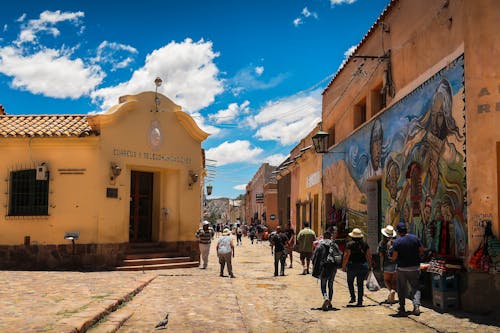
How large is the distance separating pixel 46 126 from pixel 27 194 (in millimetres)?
2176

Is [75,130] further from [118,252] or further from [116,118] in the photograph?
[118,252]

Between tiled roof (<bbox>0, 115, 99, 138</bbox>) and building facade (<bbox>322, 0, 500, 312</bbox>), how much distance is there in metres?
8.49

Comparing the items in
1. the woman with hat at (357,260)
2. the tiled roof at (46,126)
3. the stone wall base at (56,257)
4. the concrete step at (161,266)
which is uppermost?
the tiled roof at (46,126)

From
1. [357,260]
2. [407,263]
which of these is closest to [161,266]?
[357,260]

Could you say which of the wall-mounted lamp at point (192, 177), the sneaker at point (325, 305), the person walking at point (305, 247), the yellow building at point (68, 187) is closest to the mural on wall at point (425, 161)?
the person walking at point (305, 247)

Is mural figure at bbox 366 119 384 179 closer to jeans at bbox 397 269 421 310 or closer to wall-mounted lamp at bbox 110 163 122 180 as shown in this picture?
jeans at bbox 397 269 421 310

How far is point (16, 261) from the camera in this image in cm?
1577

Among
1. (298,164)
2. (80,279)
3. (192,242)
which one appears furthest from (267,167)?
(80,279)

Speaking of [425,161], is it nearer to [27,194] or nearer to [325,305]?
[325,305]

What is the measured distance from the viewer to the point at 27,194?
16.0 metres

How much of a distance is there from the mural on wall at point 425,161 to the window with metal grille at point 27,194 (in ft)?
32.2

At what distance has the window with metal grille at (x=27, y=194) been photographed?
1595 centimetres

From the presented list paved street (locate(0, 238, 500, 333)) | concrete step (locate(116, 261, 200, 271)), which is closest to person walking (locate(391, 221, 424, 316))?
paved street (locate(0, 238, 500, 333))

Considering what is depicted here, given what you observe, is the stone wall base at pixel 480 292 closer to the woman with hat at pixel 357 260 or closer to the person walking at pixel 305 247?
the woman with hat at pixel 357 260
